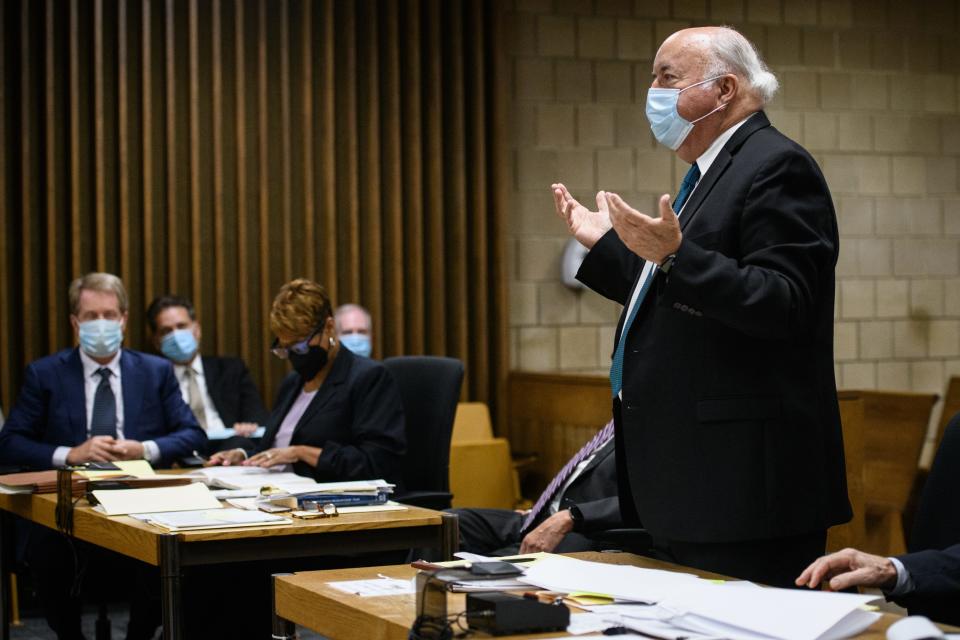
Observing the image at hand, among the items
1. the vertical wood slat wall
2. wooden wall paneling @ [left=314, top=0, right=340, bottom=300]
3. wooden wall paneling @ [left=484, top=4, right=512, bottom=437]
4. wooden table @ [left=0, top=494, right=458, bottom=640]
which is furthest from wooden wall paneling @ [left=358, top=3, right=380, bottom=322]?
wooden table @ [left=0, top=494, right=458, bottom=640]

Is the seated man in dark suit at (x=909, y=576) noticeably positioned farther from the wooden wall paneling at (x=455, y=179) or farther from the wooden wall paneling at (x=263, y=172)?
the wooden wall paneling at (x=455, y=179)

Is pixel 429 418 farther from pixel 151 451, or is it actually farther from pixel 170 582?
pixel 170 582

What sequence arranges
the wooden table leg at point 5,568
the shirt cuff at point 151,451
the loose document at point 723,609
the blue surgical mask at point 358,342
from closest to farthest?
the loose document at point 723,609 < the wooden table leg at point 5,568 < the shirt cuff at point 151,451 < the blue surgical mask at point 358,342

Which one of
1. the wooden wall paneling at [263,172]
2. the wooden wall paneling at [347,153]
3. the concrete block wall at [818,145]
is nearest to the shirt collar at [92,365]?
the wooden wall paneling at [263,172]

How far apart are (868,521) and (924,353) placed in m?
2.29

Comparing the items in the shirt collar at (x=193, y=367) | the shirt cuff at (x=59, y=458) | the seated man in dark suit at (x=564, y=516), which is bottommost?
→ the seated man in dark suit at (x=564, y=516)

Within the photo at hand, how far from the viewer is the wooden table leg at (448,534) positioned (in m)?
3.04

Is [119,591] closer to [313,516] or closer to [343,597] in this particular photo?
[313,516]

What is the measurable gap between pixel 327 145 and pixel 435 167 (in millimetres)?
609

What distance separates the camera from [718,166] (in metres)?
2.32

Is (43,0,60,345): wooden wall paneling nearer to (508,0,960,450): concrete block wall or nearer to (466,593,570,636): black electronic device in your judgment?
(508,0,960,450): concrete block wall

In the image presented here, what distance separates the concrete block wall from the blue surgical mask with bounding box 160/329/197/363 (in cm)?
200

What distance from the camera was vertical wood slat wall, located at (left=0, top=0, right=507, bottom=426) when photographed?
6.25 meters

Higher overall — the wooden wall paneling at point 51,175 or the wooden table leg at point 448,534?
the wooden wall paneling at point 51,175
